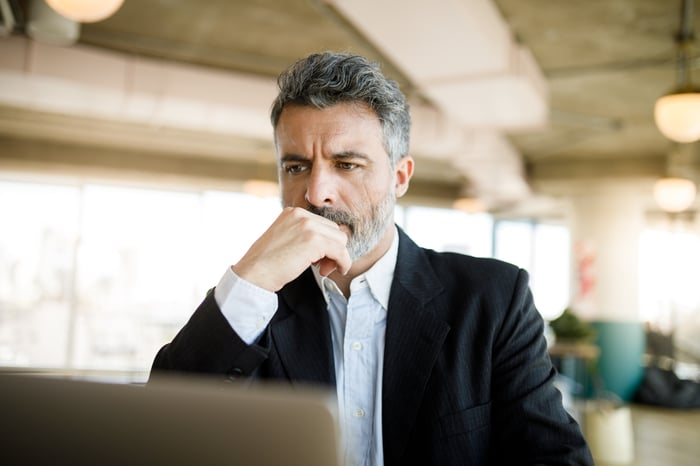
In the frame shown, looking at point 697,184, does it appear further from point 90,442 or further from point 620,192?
point 90,442

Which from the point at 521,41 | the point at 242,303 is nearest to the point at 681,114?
the point at 521,41

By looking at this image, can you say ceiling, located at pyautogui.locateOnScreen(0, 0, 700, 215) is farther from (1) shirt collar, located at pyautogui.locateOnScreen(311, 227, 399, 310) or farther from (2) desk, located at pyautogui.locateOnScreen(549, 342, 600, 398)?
(2) desk, located at pyautogui.locateOnScreen(549, 342, 600, 398)

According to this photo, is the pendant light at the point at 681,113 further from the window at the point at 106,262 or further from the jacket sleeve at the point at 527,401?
the window at the point at 106,262

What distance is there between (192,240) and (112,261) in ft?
4.35

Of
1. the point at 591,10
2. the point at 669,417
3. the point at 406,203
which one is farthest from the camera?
the point at 406,203

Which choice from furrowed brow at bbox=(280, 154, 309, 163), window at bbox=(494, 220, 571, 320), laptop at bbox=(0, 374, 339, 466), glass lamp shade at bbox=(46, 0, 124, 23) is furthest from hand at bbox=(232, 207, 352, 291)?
window at bbox=(494, 220, 571, 320)

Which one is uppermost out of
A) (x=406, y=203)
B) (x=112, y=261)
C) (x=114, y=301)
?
(x=406, y=203)

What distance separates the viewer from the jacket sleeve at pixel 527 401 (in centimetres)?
122

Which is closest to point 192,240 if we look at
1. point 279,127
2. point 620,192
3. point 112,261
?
point 112,261

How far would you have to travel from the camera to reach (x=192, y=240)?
442 inches

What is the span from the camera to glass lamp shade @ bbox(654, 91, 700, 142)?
3.99 m

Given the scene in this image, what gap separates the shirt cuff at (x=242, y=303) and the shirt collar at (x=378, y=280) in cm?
27

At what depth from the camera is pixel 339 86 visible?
1.40 meters

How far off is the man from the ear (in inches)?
1.3
